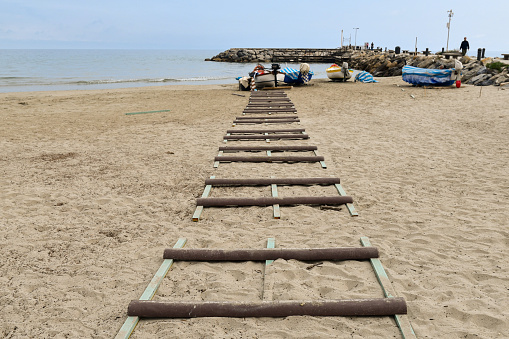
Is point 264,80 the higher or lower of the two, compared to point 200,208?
higher

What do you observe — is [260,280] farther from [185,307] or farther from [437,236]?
[437,236]

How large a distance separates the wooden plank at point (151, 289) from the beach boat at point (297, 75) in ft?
60.8

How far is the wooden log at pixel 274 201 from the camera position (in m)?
5.18

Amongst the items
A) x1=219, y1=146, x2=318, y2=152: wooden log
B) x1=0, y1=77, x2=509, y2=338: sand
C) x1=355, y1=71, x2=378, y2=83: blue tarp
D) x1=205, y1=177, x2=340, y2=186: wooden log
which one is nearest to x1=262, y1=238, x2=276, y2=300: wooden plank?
x1=0, y1=77, x2=509, y2=338: sand

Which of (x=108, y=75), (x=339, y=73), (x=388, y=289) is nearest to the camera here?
(x=388, y=289)

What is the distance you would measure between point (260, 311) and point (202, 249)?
1.12m

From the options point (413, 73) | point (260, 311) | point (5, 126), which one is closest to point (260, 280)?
point (260, 311)

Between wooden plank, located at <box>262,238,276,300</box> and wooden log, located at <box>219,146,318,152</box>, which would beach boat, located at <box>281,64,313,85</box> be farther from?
wooden plank, located at <box>262,238,276,300</box>

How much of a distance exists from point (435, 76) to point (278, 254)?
18.2 m

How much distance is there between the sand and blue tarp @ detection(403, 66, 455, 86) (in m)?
10.1

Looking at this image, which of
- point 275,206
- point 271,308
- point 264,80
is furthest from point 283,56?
point 271,308

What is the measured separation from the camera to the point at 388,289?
3.25 m

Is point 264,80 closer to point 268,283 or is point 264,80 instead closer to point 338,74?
point 338,74

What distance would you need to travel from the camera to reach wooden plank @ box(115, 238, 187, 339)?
2.82 meters
